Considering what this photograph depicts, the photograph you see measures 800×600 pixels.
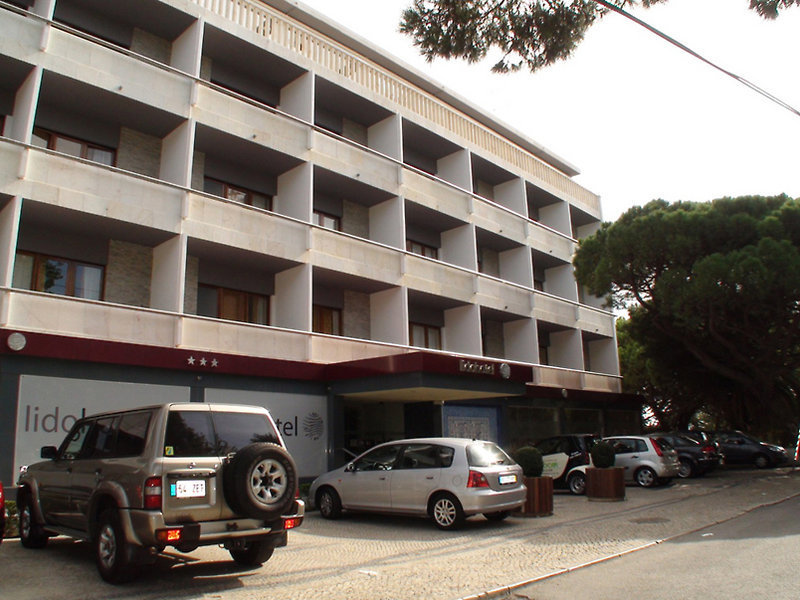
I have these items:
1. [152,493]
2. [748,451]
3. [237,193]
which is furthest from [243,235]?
[748,451]

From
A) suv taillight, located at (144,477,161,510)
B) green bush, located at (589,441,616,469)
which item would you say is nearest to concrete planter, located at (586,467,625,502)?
green bush, located at (589,441,616,469)

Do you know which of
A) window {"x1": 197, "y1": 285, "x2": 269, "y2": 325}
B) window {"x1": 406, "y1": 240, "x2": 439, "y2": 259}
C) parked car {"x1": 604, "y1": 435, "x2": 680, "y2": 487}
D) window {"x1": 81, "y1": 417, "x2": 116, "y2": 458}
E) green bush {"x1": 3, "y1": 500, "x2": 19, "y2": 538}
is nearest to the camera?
window {"x1": 81, "y1": 417, "x2": 116, "y2": 458}

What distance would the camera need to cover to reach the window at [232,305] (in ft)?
59.1

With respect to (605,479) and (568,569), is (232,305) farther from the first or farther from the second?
(568,569)

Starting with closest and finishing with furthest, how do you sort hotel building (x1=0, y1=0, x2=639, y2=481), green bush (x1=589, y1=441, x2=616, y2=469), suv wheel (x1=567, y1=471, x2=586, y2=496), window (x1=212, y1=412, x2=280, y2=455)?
1. window (x1=212, y1=412, x2=280, y2=455)
2. hotel building (x1=0, y1=0, x2=639, y2=481)
3. green bush (x1=589, y1=441, x2=616, y2=469)
4. suv wheel (x1=567, y1=471, x2=586, y2=496)

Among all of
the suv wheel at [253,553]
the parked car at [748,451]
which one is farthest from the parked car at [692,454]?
the suv wheel at [253,553]

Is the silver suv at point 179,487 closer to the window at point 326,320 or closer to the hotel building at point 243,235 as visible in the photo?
the hotel building at point 243,235

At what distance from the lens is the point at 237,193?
19547 millimetres

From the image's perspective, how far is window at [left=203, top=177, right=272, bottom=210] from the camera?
62.2ft

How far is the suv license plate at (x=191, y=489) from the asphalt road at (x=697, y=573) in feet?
11.4

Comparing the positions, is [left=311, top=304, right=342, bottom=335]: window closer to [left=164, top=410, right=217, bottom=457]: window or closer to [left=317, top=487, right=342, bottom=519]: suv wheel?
[left=317, top=487, right=342, bottom=519]: suv wheel

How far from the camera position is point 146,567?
8195 millimetres

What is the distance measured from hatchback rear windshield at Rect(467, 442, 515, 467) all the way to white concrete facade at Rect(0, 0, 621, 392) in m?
7.12

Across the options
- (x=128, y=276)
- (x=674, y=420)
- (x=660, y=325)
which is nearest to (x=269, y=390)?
(x=128, y=276)
